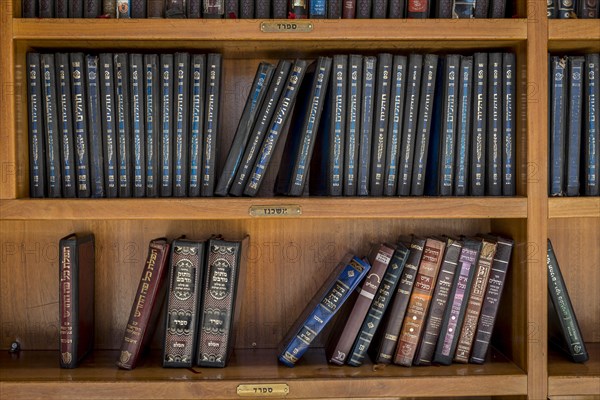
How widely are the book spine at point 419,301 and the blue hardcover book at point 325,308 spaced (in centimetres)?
12

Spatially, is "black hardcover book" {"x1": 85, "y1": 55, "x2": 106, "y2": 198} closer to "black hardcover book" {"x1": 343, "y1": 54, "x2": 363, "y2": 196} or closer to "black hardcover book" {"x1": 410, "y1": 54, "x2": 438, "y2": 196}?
"black hardcover book" {"x1": 343, "y1": 54, "x2": 363, "y2": 196}

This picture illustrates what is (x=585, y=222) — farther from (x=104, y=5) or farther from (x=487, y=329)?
(x=104, y=5)

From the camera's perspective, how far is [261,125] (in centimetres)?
136

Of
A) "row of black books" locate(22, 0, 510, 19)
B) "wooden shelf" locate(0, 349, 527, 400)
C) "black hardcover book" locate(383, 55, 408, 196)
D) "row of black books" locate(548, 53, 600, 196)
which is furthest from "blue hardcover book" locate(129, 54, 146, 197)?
"row of black books" locate(548, 53, 600, 196)

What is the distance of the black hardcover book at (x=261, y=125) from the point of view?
135cm

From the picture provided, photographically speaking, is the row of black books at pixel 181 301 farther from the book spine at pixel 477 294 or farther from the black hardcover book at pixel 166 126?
the book spine at pixel 477 294

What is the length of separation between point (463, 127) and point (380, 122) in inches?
6.8

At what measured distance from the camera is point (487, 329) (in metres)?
1.40

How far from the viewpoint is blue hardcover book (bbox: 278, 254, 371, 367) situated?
1373 millimetres

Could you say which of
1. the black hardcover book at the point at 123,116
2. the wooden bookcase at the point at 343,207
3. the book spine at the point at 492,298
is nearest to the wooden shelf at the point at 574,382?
the wooden bookcase at the point at 343,207

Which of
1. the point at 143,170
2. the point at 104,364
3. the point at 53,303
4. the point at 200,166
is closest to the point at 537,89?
the point at 200,166

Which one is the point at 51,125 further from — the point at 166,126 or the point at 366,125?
the point at 366,125

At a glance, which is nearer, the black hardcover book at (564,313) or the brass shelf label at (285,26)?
the brass shelf label at (285,26)

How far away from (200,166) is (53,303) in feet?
1.77
